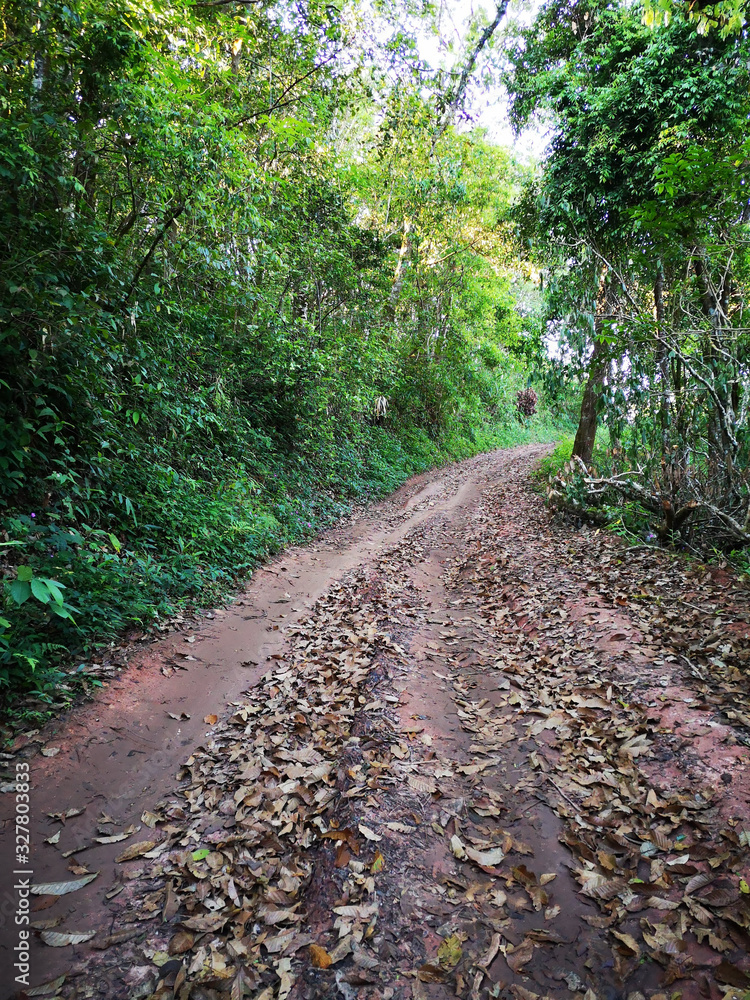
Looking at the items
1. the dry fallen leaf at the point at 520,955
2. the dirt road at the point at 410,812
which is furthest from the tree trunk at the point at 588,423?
the dry fallen leaf at the point at 520,955

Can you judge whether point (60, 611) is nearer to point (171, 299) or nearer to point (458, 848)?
point (458, 848)

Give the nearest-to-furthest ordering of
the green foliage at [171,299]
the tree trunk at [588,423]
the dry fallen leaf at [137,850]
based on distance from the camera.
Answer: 1. the dry fallen leaf at [137,850]
2. the green foliage at [171,299]
3. the tree trunk at [588,423]

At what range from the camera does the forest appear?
449 centimetres

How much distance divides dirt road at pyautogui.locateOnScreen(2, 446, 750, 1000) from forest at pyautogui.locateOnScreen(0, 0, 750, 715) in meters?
1.06

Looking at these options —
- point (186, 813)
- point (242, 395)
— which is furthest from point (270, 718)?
point (242, 395)

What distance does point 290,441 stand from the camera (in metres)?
11.0

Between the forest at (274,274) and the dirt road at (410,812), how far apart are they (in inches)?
41.6

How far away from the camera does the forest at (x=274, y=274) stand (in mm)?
4492

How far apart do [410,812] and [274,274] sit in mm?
9581

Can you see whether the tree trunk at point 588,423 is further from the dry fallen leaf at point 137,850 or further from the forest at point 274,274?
the dry fallen leaf at point 137,850

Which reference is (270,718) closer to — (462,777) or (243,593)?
(462,777)

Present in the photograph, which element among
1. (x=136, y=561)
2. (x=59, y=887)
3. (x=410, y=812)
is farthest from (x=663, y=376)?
(x=59, y=887)

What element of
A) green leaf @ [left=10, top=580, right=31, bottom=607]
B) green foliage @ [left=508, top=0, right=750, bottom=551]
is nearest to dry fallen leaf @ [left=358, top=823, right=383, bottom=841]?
green leaf @ [left=10, top=580, right=31, bottom=607]

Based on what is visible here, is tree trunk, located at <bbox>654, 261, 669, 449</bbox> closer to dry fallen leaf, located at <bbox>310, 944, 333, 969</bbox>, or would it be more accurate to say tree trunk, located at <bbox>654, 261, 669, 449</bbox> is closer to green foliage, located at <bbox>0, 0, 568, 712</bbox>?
green foliage, located at <bbox>0, 0, 568, 712</bbox>
